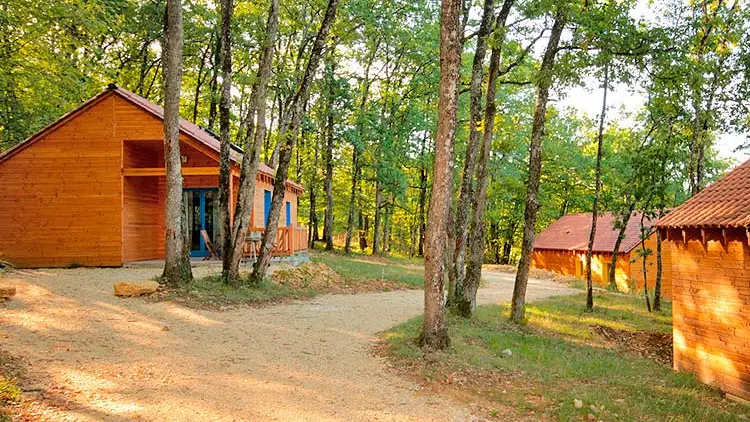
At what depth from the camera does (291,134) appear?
12.3m

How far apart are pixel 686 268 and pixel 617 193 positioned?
7.45 meters

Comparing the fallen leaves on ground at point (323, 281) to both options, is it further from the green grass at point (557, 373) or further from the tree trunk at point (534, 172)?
the tree trunk at point (534, 172)

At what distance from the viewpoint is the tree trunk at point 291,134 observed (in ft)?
40.2

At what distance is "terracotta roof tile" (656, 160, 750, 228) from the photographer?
830 centimetres

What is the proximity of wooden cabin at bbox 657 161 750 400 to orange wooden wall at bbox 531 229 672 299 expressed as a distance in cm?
1371

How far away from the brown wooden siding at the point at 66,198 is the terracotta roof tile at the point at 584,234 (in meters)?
23.4

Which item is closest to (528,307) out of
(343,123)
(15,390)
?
(15,390)

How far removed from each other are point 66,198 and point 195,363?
37.6 feet

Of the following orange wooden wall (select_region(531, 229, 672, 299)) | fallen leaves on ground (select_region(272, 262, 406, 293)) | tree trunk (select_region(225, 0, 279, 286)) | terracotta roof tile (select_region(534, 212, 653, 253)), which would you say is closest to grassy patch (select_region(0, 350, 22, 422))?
tree trunk (select_region(225, 0, 279, 286))

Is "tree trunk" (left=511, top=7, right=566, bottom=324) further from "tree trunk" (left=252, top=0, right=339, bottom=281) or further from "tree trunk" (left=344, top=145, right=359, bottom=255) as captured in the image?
"tree trunk" (left=344, top=145, right=359, bottom=255)

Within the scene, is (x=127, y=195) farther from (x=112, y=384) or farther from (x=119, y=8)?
(x=112, y=384)

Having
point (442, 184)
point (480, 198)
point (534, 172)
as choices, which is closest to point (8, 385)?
point (442, 184)

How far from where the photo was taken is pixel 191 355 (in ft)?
22.1

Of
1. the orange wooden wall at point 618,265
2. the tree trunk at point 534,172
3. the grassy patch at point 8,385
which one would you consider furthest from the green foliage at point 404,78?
the grassy patch at point 8,385
